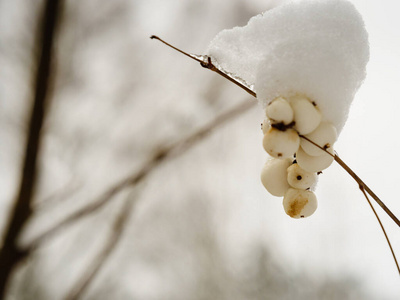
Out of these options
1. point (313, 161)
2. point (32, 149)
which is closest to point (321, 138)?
point (313, 161)

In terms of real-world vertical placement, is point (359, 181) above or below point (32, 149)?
below

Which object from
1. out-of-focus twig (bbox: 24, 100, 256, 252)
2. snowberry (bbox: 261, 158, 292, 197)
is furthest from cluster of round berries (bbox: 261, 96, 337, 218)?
out-of-focus twig (bbox: 24, 100, 256, 252)

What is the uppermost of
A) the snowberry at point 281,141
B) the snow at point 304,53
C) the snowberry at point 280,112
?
the snow at point 304,53

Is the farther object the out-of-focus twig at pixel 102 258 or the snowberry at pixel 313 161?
the out-of-focus twig at pixel 102 258

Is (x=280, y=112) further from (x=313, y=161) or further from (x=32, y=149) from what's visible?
(x=32, y=149)

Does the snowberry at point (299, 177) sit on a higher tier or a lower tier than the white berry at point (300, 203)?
higher

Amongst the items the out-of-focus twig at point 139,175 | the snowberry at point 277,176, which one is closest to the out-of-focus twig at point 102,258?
the out-of-focus twig at point 139,175

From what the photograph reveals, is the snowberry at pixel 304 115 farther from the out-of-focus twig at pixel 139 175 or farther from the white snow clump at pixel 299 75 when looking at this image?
the out-of-focus twig at pixel 139 175

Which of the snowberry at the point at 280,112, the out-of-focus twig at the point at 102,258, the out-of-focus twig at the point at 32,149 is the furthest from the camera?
the out-of-focus twig at the point at 102,258
